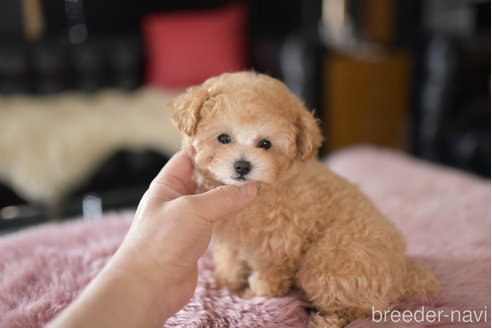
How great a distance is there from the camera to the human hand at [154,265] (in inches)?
34.3

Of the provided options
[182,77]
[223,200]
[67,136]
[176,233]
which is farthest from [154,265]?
[182,77]

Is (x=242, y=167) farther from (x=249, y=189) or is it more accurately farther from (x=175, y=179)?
(x=175, y=179)

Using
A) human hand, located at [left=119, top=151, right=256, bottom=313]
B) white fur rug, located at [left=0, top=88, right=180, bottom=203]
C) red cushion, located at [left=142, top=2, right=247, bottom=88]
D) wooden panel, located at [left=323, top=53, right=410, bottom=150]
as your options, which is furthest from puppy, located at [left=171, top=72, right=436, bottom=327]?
red cushion, located at [left=142, top=2, right=247, bottom=88]

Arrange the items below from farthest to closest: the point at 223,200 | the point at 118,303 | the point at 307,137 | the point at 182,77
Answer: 1. the point at 182,77
2. the point at 307,137
3. the point at 223,200
4. the point at 118,303

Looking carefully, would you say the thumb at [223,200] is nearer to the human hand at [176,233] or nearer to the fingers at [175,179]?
the human hand at [176,233]

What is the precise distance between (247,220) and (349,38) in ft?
12.5

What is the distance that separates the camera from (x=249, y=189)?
44.6 inches

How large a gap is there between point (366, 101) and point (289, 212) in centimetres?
292

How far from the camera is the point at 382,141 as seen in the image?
4062 mm

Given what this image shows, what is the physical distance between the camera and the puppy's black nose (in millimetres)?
1130

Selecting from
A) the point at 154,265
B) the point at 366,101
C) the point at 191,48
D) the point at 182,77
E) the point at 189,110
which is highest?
the point at 189,110

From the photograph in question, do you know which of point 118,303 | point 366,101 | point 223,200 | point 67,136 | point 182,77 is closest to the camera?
point 118,303

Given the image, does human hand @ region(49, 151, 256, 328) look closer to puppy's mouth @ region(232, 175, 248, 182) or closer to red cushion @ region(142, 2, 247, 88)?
puppy's mouth @ region(232, 175, 248, 182)

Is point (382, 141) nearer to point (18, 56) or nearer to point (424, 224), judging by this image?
point (424, 224)
